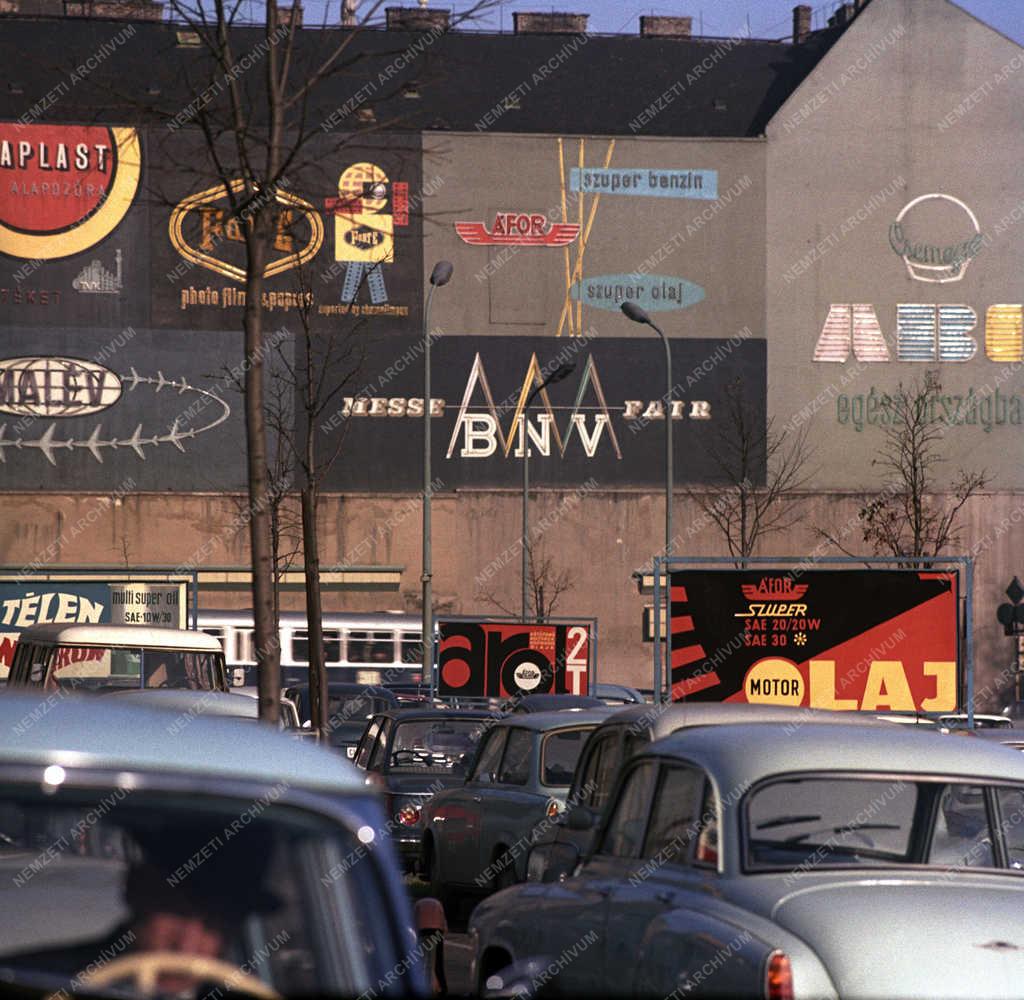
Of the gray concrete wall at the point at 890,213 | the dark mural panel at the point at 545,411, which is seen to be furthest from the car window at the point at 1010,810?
the gray concrete wall at the point at 890,213

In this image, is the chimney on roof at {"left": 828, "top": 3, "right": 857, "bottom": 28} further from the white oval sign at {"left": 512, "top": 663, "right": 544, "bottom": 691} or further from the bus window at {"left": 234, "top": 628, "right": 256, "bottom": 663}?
the white oval sign at {"left": 512, "top": 663, "right": 544, "bottom": 691}

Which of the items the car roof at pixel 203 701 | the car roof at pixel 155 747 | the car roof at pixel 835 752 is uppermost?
the car roof at pixel 155 747

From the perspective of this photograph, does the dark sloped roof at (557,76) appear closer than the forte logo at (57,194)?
No

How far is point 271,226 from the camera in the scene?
38.6ft

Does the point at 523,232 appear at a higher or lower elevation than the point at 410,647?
higher

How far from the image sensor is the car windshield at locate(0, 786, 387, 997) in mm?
3105

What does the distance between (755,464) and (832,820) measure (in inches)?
1988

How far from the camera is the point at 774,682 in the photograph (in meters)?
16.8

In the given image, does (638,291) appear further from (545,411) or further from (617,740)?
(617,740)

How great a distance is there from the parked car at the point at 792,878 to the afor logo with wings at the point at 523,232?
163 ft

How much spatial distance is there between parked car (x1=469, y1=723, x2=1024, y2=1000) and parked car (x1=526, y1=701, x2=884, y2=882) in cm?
239

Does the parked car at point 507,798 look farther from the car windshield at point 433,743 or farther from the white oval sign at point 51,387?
the white oval sign at point 51,387

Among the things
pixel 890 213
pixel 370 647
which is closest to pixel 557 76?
pixel 890 213

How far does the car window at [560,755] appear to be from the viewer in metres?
13.6
